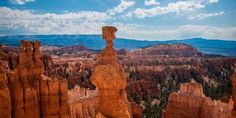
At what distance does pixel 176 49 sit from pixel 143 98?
2998 inches

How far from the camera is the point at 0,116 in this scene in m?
9.34

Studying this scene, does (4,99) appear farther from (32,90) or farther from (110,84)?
(110,84)

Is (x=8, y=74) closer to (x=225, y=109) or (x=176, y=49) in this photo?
(x=225, y=109)

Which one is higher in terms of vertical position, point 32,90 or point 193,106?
point 32,90

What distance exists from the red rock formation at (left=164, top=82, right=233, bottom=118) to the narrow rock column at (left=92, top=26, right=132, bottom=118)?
9818mm

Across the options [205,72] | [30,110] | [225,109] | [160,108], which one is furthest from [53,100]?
[205,72]

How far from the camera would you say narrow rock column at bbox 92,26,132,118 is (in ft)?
33.8

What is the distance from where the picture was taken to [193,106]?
824 inches

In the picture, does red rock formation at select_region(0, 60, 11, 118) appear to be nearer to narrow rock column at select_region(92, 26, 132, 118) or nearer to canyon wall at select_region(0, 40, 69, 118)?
canyon wall at select_region(0, 40, 69, 118)

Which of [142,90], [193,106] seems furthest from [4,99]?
[142,90]

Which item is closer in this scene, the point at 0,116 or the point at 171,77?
the point at 0,116

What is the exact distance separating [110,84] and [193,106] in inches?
468

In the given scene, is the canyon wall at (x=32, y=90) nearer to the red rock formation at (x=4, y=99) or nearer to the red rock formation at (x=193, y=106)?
the red rock formation at (x=4, y=99)

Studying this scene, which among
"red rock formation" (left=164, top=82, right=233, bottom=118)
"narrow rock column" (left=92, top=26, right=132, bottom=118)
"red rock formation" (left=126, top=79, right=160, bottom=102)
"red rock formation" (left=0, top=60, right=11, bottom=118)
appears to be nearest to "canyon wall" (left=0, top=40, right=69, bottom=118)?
"red rock formation" (left=0, top=60, right=11, bottom=118)
